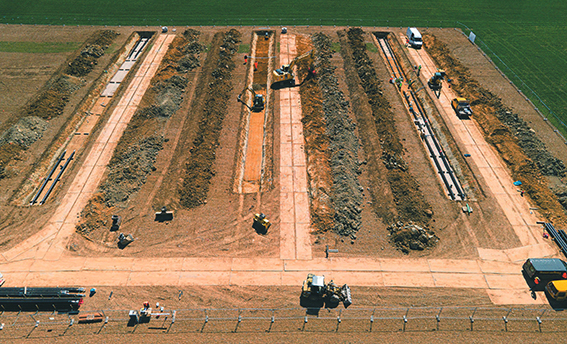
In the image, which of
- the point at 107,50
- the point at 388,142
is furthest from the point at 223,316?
the point at 107,50

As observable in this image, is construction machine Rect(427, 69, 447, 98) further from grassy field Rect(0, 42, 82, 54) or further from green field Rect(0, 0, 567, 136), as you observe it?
grassy field Rect(0, 42, 82, 54)

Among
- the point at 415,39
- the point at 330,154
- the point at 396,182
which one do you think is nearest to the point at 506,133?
the point at 396,182

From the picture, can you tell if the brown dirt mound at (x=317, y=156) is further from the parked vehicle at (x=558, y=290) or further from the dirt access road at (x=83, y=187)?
the dirt access road at (x=83, y=187)

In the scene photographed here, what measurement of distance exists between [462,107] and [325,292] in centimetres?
3038

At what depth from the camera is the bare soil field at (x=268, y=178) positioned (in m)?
26.7

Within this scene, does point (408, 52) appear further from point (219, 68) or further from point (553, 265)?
point (553, 265)

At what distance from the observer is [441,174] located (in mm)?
35062

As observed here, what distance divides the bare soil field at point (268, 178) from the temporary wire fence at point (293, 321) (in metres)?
0.57

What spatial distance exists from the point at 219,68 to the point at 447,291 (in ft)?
125

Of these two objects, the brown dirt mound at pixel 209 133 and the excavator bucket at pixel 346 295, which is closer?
the excavator bucket at pixel 346 295

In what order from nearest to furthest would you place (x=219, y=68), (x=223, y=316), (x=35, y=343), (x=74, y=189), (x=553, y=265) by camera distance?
(x=35, y=343) → (x=223, y=316) → (x=553, y=265) → (x=74, y=189) → (x=219, y=68)

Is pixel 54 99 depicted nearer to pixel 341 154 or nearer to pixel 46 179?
pixel 46 179

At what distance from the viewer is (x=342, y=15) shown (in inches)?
2458

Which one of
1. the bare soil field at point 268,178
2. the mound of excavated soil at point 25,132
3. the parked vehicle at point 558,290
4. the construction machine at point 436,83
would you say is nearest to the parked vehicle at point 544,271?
the parked vehicle at point 558,290
